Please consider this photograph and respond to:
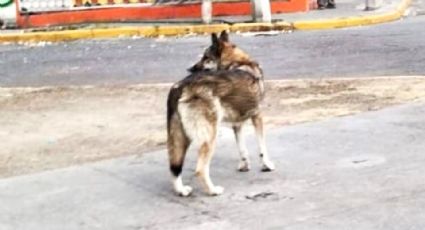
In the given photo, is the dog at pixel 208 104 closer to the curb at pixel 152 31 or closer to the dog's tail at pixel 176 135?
the dog's tail at pixel 176 135

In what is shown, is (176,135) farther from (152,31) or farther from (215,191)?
(152,31)

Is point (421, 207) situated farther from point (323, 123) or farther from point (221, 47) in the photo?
point (323, 123)

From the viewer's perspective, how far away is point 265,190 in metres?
6.70

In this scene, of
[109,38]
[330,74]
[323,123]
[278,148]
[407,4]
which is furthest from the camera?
[407,4]

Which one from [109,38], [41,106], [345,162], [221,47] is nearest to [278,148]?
[345,162]

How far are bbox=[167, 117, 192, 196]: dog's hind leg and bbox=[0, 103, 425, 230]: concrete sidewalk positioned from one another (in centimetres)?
8

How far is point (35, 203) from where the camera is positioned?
21.9ft

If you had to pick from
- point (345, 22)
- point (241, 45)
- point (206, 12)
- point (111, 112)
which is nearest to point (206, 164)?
point (111, 112)

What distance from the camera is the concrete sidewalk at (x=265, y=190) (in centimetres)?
601

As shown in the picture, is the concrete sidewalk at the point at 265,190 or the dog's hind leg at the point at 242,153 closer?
the concrete sidewalk at the point at 265,190

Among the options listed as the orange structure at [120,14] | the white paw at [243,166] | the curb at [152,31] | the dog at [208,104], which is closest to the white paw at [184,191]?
the dog at [208,104]

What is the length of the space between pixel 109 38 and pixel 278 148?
32.1 ft

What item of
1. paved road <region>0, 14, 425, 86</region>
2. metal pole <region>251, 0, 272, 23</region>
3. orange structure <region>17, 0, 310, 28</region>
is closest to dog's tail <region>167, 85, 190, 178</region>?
paved road <region>0, 14, 425, 86</region>

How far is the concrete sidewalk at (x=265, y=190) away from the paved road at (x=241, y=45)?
386cm
